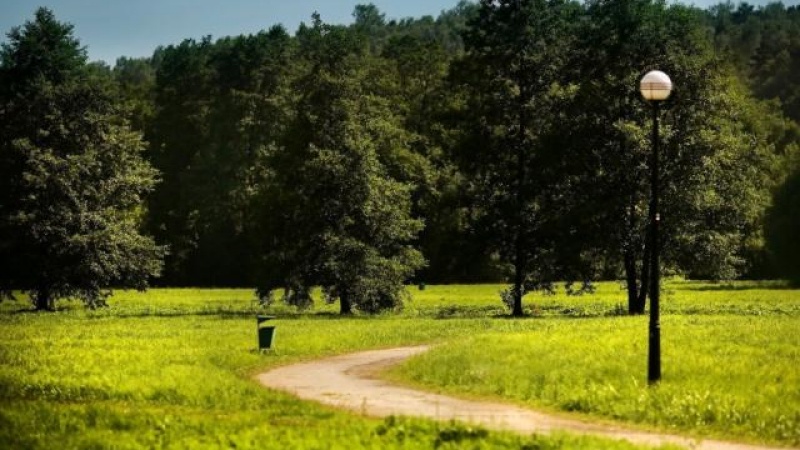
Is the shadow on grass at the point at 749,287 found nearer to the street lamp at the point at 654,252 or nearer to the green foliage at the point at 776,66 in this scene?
the green foliage at the point at 776,66

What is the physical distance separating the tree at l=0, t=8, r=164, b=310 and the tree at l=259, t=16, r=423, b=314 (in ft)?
31.7

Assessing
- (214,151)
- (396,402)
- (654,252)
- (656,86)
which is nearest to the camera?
(396,402)

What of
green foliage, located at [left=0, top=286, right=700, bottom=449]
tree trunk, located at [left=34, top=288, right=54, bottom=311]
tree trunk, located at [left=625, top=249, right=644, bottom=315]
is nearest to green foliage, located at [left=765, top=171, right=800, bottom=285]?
tree trunk, located at [left=625, top=249, right=644, bottom=315]

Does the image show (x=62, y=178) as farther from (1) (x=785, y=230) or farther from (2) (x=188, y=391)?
(1) (x=785, y=230)

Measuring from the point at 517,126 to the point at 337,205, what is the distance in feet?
35.0

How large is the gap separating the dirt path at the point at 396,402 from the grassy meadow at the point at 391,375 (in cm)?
85

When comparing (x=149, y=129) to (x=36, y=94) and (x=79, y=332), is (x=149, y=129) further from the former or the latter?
(x=79, y=332)

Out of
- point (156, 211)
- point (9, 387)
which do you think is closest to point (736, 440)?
point (9, 387)

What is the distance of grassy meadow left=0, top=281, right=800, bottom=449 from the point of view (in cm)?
1555

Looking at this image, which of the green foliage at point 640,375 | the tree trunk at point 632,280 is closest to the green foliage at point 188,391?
the green foliage at point 640,375

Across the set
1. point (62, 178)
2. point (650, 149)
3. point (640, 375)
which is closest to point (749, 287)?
point (650, 149)

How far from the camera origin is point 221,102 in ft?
354

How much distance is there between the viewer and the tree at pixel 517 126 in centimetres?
5138

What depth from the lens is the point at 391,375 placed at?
25.0m
